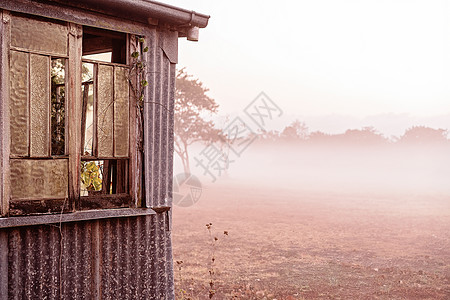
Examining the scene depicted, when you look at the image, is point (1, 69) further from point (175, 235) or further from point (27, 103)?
point (175, 235)

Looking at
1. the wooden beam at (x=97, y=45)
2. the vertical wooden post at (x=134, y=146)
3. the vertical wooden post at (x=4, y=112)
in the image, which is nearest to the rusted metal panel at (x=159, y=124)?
the vertical wooden post at (x=134, y=146)

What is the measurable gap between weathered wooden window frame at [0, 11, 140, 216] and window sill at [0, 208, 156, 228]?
85 mm

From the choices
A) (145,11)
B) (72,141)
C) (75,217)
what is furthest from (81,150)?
(145,11)

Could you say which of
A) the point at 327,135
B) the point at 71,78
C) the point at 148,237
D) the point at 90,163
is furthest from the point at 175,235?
the point at 327,135

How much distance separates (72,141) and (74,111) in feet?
1.16

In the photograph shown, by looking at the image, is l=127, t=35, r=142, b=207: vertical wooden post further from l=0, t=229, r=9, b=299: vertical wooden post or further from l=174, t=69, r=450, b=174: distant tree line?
l=174, t=69, r=450, b=174: distant tree line

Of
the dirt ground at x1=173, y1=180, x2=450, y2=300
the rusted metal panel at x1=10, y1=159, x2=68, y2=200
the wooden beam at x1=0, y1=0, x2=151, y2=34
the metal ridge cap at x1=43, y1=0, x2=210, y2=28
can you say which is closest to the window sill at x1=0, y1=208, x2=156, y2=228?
the rusted metal panel at x1=10, y1=159, x2=68, y2=200

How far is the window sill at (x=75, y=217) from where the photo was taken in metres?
4.88

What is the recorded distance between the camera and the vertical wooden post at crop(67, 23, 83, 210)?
536 centimetres

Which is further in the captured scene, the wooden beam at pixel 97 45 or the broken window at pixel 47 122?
the wooden beam at pixel 97 45

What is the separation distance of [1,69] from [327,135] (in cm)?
9854

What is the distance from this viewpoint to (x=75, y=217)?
531 cm

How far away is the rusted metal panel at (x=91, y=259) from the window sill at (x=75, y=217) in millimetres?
126

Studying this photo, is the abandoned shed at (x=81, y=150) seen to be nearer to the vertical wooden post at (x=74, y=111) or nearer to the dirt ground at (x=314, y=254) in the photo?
the vertical wooden post at (x=74, y=111)
